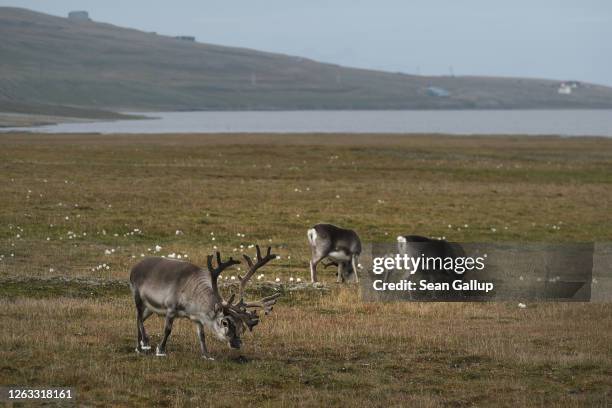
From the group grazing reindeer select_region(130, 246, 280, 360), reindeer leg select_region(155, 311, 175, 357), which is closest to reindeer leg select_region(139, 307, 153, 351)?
grazing reindeer select_region(130, 246, 280, 360)

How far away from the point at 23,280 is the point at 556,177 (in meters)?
41.2

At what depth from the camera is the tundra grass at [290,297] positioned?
14.0 meters

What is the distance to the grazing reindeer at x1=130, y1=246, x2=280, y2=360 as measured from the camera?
14242mm

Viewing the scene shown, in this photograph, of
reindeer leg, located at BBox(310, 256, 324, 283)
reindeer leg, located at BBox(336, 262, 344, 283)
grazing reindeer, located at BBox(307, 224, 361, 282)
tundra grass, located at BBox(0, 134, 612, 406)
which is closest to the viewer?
tundra grass, located at BBox(0, 134, 612, 406)

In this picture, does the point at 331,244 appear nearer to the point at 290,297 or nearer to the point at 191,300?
the point at 290,297

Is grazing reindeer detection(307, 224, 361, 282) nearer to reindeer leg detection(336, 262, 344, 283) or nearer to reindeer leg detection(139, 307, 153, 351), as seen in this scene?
reindeer leg detection(336, 262, 344, 283)

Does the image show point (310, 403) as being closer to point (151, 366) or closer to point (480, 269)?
point (151, 366)

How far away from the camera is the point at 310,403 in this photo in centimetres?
1315

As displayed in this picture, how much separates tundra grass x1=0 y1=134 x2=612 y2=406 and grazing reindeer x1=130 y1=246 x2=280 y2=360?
0.62 metres

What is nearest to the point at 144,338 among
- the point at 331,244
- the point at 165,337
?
the point at 165,337

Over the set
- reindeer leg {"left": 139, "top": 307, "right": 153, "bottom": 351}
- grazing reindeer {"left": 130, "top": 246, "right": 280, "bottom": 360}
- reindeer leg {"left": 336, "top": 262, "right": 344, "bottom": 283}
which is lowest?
reindeer leg {"left": 336, "top": 262, "right": 344, "bottom": 283}

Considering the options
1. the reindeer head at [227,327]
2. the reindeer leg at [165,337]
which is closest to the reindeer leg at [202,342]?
the reindeer leg at [165,337]

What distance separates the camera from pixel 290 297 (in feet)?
71.9

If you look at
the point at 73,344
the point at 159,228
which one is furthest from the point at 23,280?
the point at 159,228
